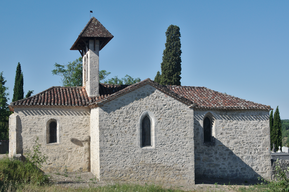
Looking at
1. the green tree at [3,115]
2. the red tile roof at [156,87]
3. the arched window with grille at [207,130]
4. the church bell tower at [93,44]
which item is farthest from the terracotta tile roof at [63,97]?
the green tree at [3,115]

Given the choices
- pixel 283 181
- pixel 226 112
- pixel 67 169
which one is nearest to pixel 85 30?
pixel 67 169

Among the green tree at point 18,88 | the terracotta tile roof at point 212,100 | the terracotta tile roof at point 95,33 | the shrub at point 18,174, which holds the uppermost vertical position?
the terracotta tile roof at point 95,33

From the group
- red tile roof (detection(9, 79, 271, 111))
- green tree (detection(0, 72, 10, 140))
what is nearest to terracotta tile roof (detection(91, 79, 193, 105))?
red tile roof (detection(9, 79, 271, 111))

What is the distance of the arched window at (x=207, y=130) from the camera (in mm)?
18109

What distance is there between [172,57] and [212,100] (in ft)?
34.3

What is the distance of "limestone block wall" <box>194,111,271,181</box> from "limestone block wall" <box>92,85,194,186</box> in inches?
92.8

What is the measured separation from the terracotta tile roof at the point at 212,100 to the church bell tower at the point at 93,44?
5425mm

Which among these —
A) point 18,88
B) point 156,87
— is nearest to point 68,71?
point 18,88

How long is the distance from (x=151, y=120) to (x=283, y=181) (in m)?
7.15

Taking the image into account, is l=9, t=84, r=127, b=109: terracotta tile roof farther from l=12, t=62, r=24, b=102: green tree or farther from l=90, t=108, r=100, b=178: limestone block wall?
l=12, t=62, r=24, b=102: green tree

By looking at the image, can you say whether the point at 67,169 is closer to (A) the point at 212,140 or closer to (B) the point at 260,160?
(A) the point at 212,140

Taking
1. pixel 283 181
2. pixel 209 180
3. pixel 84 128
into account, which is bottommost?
pixel 209 180

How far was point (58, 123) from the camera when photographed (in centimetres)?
1661

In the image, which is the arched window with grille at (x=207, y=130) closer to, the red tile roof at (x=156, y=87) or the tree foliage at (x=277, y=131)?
the red tile roof at (x=156, y=87)
